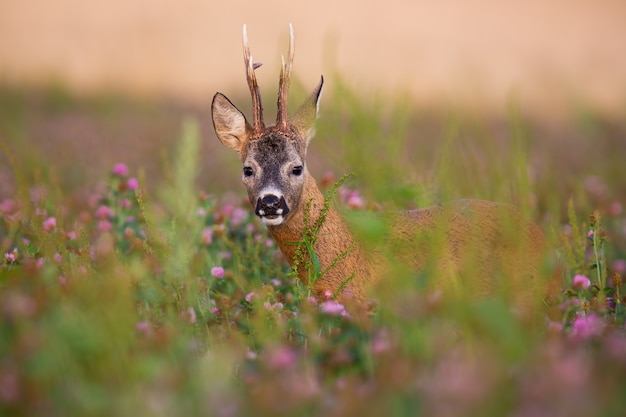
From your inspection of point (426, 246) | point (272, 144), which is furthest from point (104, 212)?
point (426, 246)

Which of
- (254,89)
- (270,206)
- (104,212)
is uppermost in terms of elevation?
(254,89)

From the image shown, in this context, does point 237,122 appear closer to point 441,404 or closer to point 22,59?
point 441,404

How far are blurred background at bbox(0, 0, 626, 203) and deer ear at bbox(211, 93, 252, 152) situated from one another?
4192 millimetres

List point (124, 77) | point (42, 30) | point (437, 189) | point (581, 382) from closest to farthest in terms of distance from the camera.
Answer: point (581, 382), point (437, 189), point (124, 77), point (42, 30)

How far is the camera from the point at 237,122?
5418 millimetres

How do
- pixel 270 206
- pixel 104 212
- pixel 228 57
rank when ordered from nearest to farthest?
pixel 270 206 < pixel 104 212 < pixel 228 57

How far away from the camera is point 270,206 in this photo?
4684 millimetres

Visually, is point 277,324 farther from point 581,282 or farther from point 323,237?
point 581,282

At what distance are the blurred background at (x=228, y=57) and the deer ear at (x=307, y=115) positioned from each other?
3.91 meters

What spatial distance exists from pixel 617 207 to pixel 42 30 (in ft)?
50.8

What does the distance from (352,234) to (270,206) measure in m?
0.58

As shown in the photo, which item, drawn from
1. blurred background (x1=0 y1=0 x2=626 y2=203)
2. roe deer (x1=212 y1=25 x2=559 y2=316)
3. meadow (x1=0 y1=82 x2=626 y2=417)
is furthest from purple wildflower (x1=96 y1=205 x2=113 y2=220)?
blurred background (x1=0 y1=0 x2=626 y2=203)

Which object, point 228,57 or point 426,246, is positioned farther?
point 228,57

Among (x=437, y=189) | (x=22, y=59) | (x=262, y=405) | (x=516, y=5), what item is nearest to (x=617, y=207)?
(x=437, y=189)
